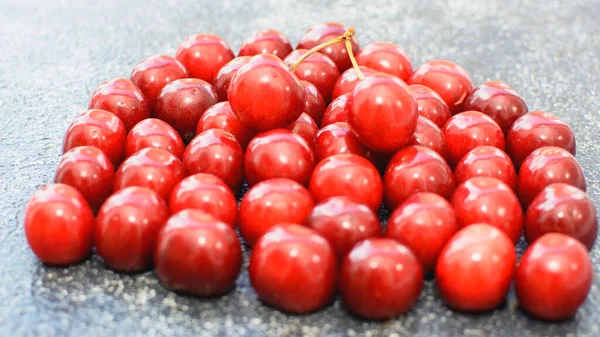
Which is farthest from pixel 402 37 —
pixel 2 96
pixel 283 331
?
pixel 283 331

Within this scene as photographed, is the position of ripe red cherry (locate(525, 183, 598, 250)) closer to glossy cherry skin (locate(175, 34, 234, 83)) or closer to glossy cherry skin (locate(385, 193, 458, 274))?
glossy cherry skin (locate(385, 193, 458, 274))

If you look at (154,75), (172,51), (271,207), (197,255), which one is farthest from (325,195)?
(172,51)

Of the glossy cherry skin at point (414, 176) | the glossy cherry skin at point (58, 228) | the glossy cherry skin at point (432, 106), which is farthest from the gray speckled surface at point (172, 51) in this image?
the glossy cherry skin at point (432, 106)

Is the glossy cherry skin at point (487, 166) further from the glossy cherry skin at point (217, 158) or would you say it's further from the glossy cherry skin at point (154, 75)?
the glossy cherry skin at point (154, 75)

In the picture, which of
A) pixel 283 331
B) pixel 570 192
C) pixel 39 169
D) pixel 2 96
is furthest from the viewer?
pixel 2 96

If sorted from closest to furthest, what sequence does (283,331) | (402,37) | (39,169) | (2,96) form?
(283,331) < (39,169) < (2,96) < (402,37)

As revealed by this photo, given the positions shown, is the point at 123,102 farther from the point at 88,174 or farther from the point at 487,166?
the point at 487,166

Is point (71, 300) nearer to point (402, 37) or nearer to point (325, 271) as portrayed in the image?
point (325, 271)
